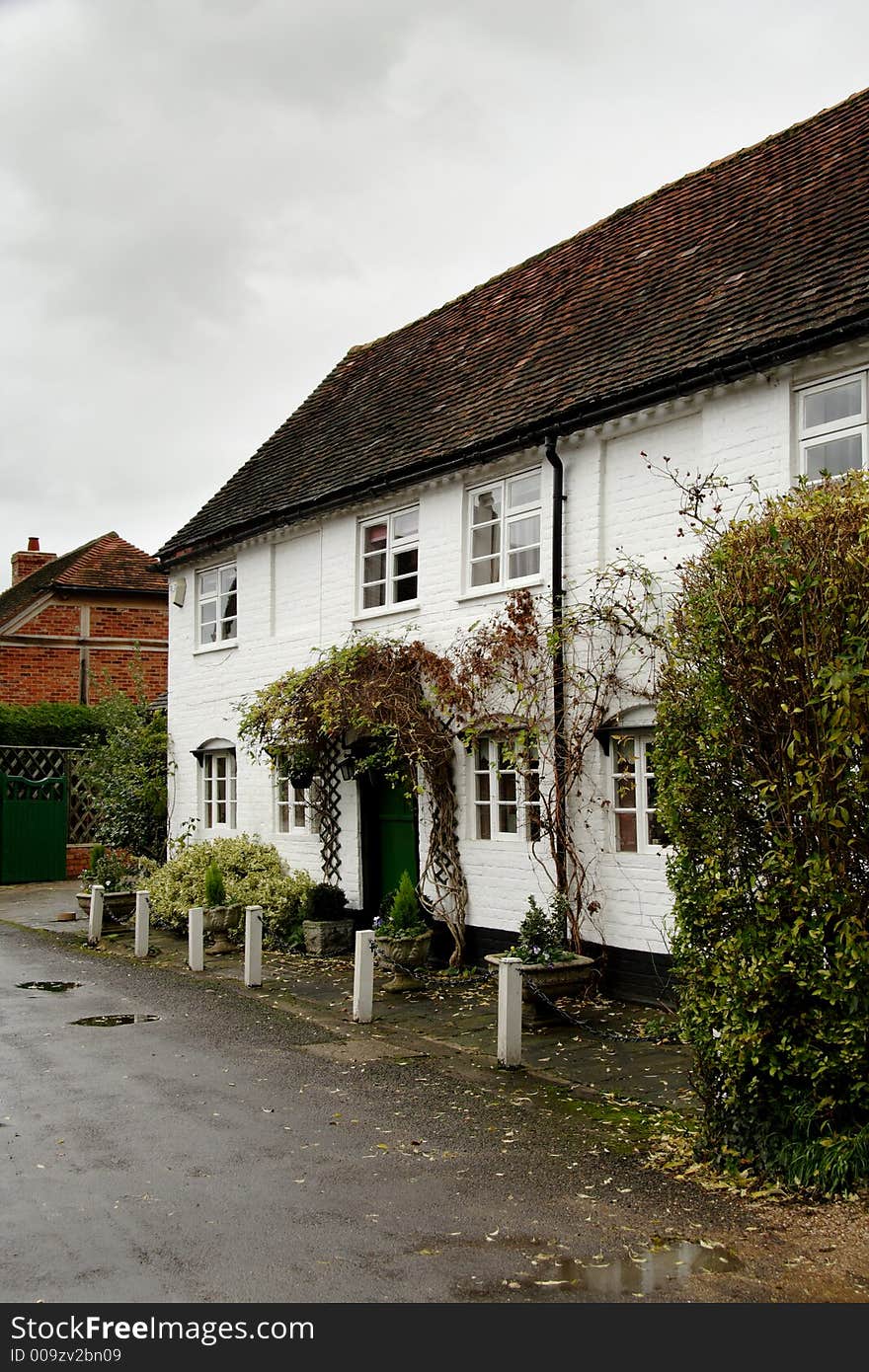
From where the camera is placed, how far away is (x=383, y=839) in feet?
50.2

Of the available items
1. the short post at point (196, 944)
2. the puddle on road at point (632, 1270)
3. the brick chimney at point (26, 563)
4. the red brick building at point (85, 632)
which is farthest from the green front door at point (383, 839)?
the brick chimney at point (26, 563)

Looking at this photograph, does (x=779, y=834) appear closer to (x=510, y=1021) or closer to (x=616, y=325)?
(x=510, y=1021)

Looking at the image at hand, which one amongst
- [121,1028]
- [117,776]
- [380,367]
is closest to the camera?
[121,1028]

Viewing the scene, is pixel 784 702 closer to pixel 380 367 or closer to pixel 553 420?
pixel 553 420

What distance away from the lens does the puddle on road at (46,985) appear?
12805mm

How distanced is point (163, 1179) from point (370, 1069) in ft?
9.13

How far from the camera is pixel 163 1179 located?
6496 millimetres

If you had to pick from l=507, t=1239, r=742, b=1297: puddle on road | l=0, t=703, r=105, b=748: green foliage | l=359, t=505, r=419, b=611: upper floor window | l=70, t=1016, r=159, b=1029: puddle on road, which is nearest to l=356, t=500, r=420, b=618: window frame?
l=359, t=505, r=419, b=611: upper floor window

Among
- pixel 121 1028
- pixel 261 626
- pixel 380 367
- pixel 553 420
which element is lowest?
pixel 121 1028

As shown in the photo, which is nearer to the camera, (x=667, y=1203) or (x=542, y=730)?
(x=667, y=1203)

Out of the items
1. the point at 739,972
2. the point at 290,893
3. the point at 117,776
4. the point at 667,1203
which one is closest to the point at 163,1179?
the point at 667,1203

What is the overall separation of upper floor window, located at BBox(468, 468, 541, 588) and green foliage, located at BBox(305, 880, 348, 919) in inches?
171

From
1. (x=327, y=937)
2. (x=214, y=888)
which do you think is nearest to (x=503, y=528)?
(x=327, y=937)

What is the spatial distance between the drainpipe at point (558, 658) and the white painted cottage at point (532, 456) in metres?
0.12
